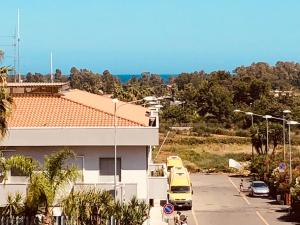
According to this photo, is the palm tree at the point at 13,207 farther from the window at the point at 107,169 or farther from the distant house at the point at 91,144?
the window at the point at 107,169

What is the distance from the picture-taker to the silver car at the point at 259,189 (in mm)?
56375

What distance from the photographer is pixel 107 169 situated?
3531cm

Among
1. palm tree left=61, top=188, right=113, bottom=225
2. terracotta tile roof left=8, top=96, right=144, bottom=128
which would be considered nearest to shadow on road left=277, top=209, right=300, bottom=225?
terracotta tile roof left=8, top=96, right=144, bottom=128

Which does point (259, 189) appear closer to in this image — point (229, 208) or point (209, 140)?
point (229, 208)

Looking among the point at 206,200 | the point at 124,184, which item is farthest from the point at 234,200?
the point at 124,184

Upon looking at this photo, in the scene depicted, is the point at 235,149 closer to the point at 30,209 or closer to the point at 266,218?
the point at 266,218

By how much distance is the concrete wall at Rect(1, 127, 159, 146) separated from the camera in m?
34.1

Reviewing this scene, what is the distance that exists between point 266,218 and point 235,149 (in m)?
46.5

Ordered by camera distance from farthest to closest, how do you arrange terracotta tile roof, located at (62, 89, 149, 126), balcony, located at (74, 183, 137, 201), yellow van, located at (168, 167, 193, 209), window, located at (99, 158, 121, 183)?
yellow van, located at (168, 167, 193, 209)
terracotta tile roof, located at (62, 89, 149, 126)
window, located at (99, 158, 121, 183)
balcony, located at (74, 183, 137, 201)

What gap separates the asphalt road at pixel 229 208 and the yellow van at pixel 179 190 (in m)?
0.90

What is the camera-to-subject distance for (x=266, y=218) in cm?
4519

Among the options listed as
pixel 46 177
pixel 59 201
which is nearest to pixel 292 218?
pixel 59 201

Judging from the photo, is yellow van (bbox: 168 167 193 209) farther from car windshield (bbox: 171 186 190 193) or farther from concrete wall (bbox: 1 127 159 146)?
concrete wall (bbox: 1 127 159 146)

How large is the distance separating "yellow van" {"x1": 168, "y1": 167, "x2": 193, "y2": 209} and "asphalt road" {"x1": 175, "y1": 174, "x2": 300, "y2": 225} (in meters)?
0.90
